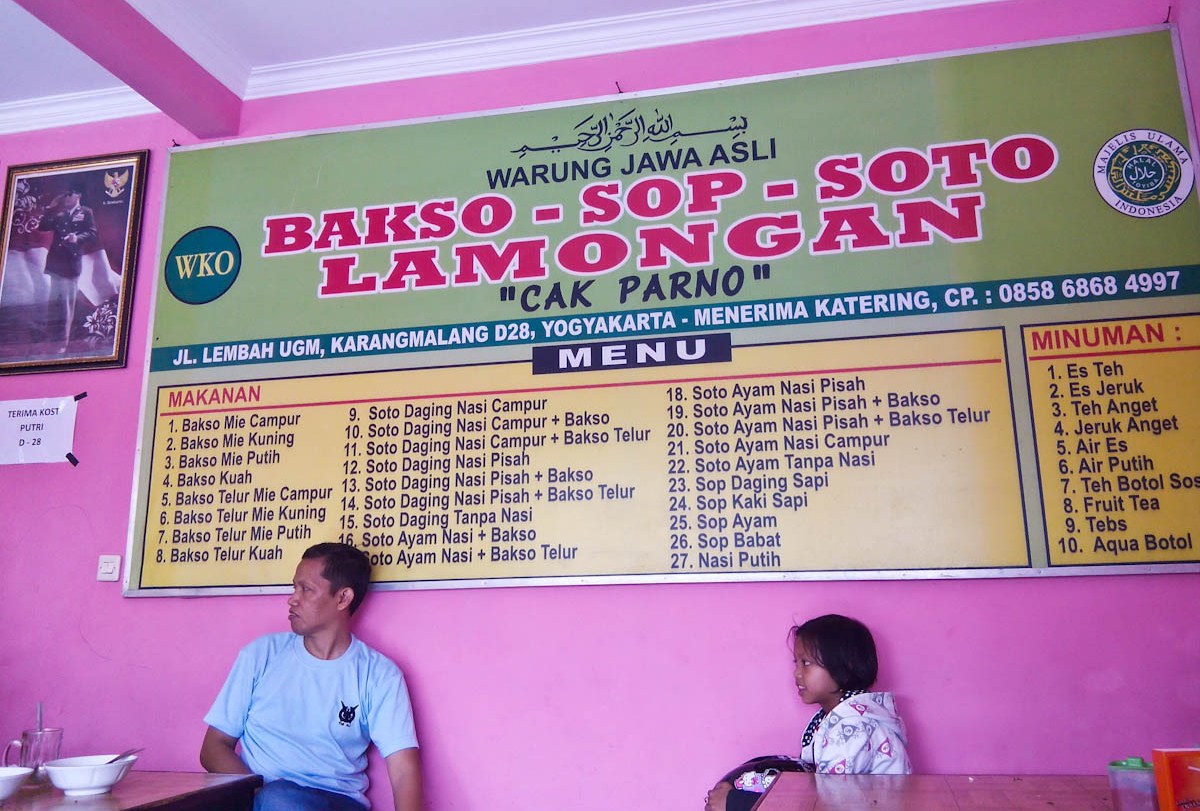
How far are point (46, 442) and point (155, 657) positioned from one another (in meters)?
0.82

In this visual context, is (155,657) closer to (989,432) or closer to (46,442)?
(46,442)

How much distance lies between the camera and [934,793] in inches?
66.2

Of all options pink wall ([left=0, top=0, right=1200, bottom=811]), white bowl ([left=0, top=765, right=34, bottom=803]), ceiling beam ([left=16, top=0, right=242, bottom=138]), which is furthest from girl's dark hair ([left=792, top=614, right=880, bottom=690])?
ceiling beam ([left=16, top=0, right=242, bottom=138])

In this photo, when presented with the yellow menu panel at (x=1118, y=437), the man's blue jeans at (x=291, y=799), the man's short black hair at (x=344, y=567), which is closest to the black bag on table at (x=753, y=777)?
the yellow menu panel at (x=1118, y=437)

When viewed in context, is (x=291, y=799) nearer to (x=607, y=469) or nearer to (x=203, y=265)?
(x=607, y=469)

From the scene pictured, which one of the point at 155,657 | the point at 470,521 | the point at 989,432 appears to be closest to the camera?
the point at 989,432

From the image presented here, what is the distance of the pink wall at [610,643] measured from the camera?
2225 mm

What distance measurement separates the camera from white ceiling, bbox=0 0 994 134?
A: 279 cm

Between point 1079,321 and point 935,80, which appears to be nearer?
point 1079,321

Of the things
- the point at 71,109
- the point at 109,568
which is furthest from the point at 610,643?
the point at 71,109

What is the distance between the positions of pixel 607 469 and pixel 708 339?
46 centimetres

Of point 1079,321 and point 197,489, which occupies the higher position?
point 1079,321

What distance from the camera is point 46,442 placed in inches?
117

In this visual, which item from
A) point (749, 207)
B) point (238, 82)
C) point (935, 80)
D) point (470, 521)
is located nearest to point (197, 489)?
point (470, 521)
